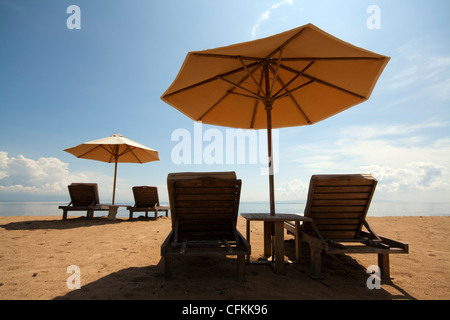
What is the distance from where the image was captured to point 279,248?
9.37 ft

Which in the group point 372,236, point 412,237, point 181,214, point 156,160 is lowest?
point 412,237

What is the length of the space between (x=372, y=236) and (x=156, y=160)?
28.6 feet

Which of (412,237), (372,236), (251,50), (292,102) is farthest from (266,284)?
(412,237)

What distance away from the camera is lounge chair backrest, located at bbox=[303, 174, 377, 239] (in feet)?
9.72

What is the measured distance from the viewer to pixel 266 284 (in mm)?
2480

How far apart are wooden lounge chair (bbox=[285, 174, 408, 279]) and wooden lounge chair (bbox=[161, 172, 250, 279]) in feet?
3.36

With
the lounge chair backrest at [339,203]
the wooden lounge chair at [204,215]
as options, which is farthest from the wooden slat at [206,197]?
the lounge chair backrest at [339,203]

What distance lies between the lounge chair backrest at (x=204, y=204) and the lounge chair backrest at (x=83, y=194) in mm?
5718

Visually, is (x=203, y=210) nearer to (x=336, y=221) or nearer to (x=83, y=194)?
(x=336, y=221)

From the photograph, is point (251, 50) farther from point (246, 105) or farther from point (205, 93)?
point (246, 105)

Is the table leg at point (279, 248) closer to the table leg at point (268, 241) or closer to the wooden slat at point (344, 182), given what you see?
the table leg at point (268, 241)

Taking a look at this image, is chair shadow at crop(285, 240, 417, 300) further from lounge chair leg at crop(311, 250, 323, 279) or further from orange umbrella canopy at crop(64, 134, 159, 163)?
orange umbrella canopy at crop(64, 134, 159, 163)

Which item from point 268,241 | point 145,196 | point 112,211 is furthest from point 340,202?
point 112,211
